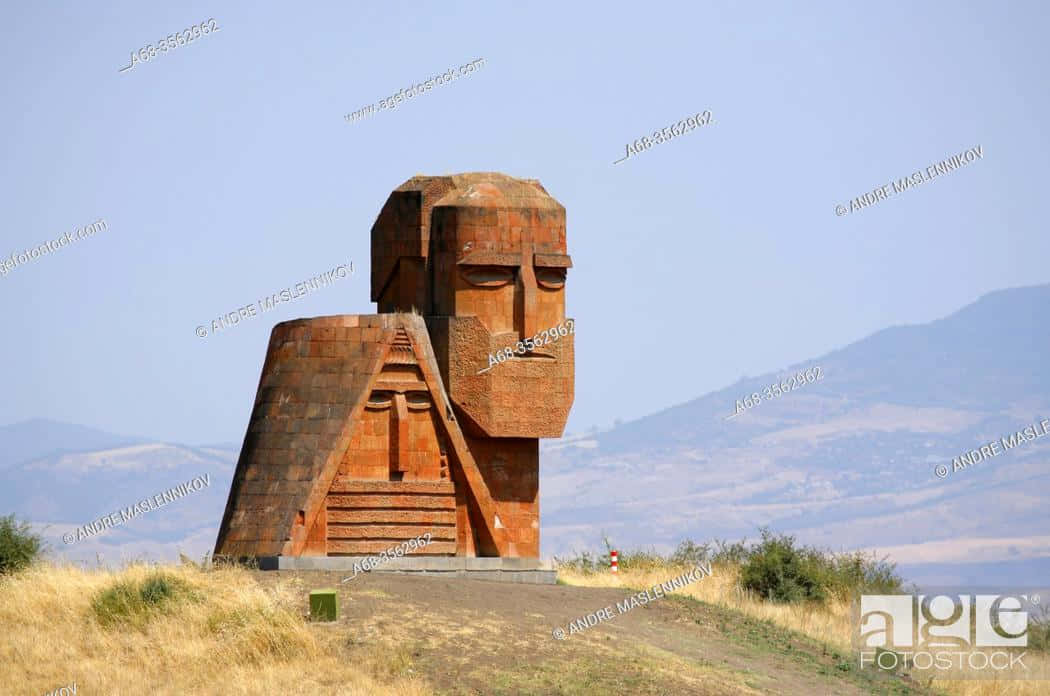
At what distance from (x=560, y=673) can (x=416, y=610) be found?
9.21ft

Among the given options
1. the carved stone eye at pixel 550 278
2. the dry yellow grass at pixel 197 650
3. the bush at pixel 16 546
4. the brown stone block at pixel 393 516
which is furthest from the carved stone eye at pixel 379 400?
the bush at pixel 16 546

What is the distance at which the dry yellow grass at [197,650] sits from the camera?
989 inches

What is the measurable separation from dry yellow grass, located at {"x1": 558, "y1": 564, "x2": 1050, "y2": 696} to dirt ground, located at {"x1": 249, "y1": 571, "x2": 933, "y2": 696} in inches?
56.5

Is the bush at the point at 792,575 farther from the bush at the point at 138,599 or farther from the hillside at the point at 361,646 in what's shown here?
the bush at the point at 138,599

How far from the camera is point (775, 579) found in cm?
3906

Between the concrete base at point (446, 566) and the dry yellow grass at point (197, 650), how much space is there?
7.82 feet

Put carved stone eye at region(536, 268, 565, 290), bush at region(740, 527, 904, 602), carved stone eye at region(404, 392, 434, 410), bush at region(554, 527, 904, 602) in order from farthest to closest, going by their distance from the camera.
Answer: bush at region(554, 527, 904, 602) < bush at region(740, 527, 904, 602) < carved stone eye at region(536, 268, 565, 290) < carved stone eye at region(404, 392, 434, 410)

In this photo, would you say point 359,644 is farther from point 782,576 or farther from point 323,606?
point 782,576

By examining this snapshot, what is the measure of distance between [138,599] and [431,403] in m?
6.67

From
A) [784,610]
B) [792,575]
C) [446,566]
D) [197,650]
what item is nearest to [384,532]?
[446,566]

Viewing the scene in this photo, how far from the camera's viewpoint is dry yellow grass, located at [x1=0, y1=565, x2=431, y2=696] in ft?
82.4

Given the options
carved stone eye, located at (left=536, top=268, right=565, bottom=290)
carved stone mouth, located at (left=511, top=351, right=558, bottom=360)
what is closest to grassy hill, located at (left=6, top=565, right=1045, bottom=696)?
carved stone mouth, located at (left=511, top=351, right=558, bottom=360)

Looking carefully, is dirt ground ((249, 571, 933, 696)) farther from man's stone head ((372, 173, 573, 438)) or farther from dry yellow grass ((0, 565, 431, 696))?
man's stone head ((372, 173, 573, 438))

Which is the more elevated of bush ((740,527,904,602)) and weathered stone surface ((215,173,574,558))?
weathered stone surface ((215,173,574,558))
